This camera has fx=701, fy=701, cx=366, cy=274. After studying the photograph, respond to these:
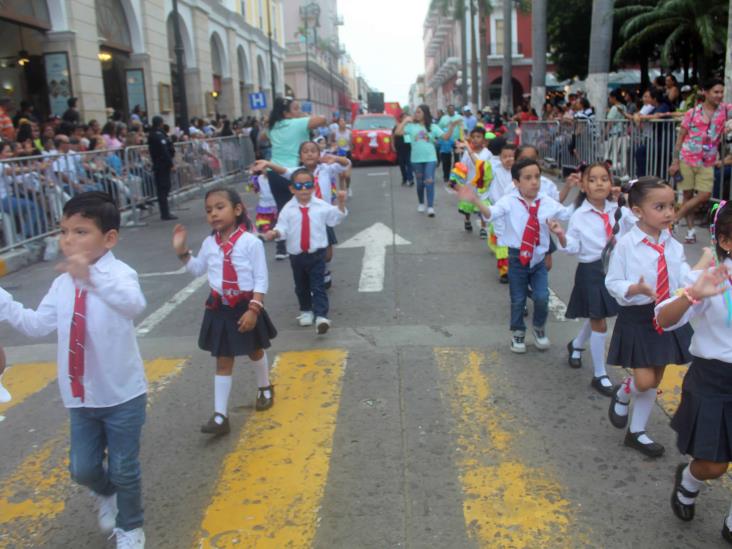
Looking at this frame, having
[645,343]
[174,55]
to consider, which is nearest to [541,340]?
[645,343]

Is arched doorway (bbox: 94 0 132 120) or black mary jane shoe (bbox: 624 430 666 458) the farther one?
arched doorway (bbox: 94 0 132 120)

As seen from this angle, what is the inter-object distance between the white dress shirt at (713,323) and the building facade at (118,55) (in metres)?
17.7

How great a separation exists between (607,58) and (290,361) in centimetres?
1384

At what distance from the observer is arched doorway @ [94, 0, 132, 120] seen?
70.7 feet

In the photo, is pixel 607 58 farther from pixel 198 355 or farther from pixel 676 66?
pixel 198 355

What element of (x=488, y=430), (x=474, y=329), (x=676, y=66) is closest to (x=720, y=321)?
(x=488, y=430)

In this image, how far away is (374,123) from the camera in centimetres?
2525

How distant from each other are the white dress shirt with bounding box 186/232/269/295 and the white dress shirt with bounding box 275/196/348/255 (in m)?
1.65

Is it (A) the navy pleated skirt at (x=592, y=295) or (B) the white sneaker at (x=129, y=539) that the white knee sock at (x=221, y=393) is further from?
(A) the navy pleated skirt at (x=592, y=295)

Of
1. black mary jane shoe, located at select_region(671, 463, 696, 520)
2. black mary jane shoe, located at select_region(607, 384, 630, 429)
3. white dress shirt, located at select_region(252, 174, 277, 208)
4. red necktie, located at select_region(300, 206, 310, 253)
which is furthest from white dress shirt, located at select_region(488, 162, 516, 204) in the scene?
black mary jane shoe, located at select_region(671, 463, 696, 520)

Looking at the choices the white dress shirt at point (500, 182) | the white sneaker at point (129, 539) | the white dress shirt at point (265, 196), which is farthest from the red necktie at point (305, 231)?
the white dress shirt at point (265, 196)

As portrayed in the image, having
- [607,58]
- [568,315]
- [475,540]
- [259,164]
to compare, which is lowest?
[475,540]

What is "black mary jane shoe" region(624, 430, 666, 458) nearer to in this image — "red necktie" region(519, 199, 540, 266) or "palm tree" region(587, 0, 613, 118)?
"red necktie" region(519, 199, 540, 266)

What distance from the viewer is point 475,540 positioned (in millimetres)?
2959
